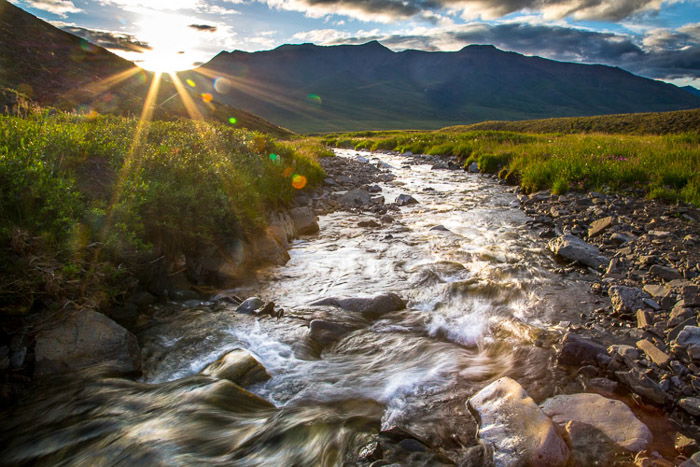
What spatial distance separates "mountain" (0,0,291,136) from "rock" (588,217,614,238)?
16574 mm

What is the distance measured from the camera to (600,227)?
8.00m

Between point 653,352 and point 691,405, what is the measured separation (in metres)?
0.68

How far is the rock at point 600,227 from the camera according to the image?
26.1 ft

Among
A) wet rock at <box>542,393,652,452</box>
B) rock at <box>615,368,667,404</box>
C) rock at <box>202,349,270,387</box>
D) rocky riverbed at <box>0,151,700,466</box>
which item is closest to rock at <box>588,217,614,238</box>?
rocky riverbed at <box>0,151,700,466</box>

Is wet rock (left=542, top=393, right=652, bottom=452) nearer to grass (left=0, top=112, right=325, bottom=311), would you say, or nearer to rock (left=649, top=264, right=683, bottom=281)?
rock (left=649, top=264, right=683, bottom=281)

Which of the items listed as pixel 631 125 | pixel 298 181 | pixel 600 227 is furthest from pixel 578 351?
pixel 631 125

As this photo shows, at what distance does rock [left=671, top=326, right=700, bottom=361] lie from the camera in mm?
3691

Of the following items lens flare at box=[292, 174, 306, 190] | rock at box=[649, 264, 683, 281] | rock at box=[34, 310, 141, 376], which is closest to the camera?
rock at box=[34, 310, 141, 376]

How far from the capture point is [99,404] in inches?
149

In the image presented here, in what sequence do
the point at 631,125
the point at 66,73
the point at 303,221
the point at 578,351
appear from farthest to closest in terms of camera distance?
the point at 631,125 → the point at 66,73 → the point at 303,221 → the point at 578,351

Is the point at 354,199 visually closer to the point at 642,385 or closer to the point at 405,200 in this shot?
the point at 405,200

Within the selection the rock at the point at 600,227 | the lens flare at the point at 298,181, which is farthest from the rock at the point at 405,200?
the rock at the point at 600,227

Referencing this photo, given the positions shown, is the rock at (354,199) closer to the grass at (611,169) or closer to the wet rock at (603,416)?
the grass at (611,169)

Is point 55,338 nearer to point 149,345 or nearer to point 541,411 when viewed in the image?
point 149,345
